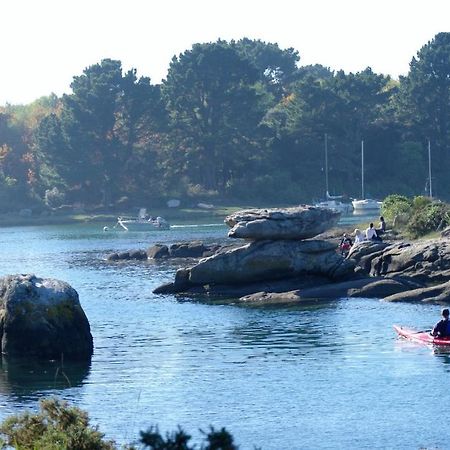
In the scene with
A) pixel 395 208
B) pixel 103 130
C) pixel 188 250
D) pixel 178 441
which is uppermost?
pixel 103 130

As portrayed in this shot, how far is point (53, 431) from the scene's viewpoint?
20.2 meters

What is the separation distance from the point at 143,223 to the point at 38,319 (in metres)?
79.0

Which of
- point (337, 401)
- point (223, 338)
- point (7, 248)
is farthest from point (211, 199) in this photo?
point (337, 401)

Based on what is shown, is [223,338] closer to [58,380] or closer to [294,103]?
[58,380]

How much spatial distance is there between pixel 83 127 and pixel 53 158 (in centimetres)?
436

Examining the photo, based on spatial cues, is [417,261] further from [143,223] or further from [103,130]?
[103,130]

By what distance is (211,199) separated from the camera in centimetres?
13062

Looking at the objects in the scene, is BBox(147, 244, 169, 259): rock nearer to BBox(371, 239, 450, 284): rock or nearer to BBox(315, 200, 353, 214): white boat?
BBox(371, 239, 450, 284): rock

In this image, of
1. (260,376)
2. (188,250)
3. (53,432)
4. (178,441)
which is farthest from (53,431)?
(188,250)

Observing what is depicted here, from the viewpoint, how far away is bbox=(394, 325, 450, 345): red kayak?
3784 cm

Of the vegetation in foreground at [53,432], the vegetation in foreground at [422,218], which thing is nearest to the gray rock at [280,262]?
the vegetation in foreground at [422,218]

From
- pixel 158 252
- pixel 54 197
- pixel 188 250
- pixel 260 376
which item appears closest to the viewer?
pixel 260 376

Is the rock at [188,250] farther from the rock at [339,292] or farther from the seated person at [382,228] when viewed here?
the rock at [339,292]

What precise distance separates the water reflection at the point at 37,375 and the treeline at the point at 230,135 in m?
90.6
